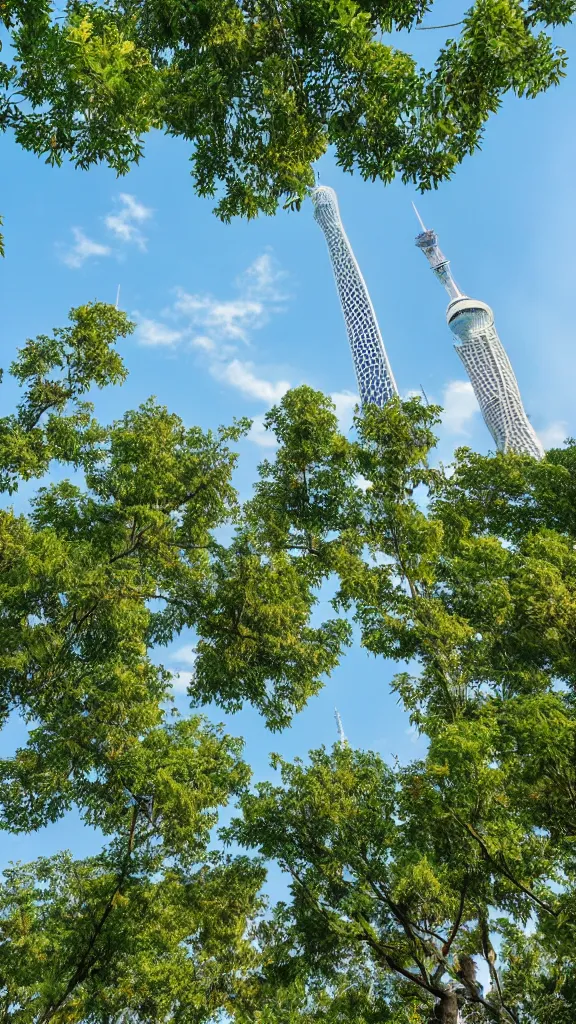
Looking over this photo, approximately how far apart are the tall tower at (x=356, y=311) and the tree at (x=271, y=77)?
31.3 m

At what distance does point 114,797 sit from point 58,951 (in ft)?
10.7

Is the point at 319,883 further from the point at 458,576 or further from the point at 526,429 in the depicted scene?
the point at 526,429

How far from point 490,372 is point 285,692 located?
151 feet

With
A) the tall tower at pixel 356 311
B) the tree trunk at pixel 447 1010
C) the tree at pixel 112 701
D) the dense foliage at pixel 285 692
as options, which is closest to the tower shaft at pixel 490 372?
the tall tower at pixel 356 311

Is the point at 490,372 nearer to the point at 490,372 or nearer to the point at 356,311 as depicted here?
the point at 490,372

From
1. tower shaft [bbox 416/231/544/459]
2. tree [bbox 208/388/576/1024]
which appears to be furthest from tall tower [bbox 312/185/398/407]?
tree [bbox 208/388/576/1024]

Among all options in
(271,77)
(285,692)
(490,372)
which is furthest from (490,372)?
(271,77)

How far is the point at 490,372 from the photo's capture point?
49.8 meters

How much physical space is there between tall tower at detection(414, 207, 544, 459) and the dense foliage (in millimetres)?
36444

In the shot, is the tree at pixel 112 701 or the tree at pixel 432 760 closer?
the tree at pixel 432 760

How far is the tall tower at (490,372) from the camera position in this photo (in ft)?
151

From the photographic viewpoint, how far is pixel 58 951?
10430mm

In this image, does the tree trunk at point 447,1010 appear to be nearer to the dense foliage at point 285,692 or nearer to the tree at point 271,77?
the dense foliage at point 285,692

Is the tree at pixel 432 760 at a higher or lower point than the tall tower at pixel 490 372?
lower
